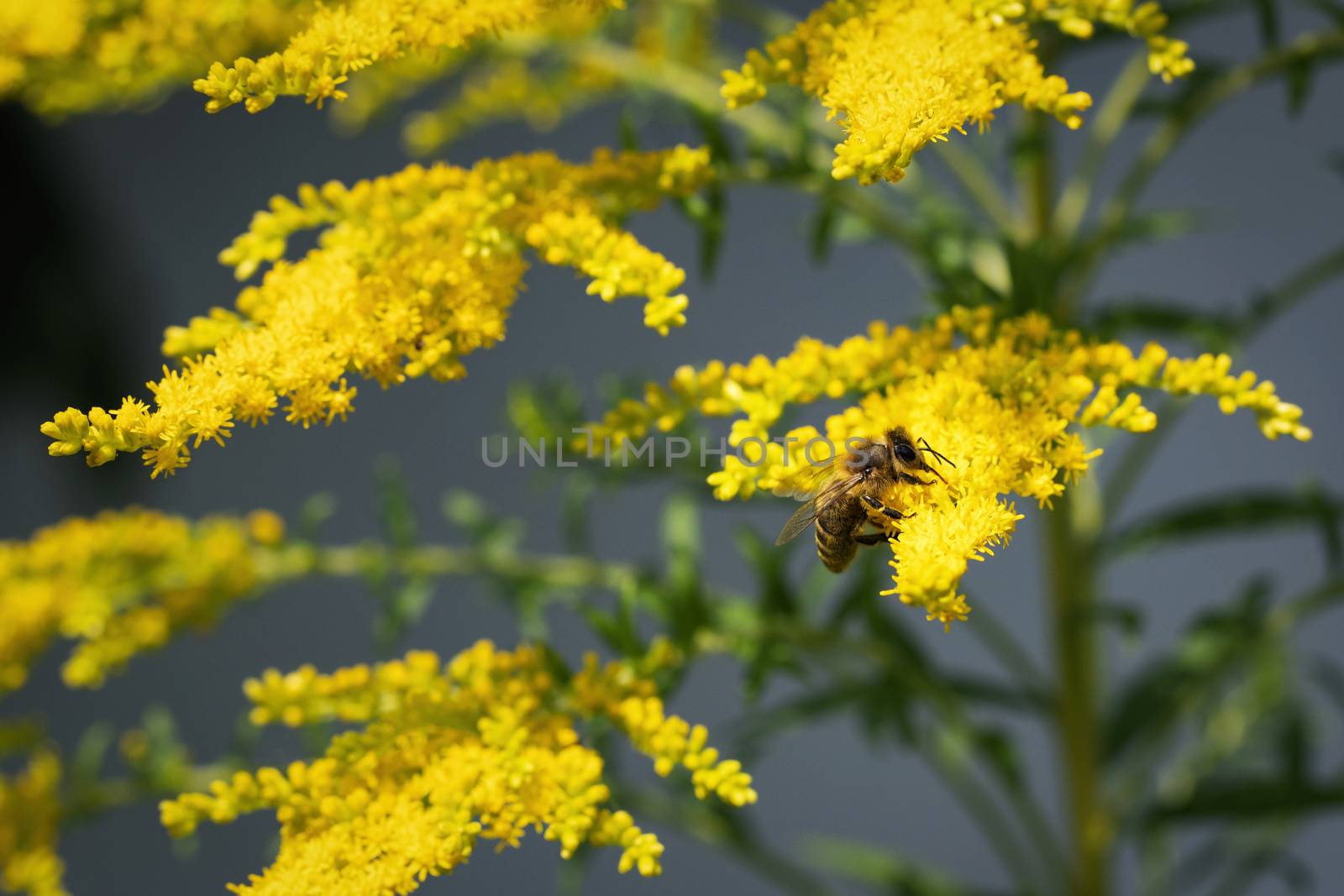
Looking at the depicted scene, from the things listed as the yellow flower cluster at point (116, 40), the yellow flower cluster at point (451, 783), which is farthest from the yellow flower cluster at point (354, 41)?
the yellow flower cluster at point (451, 783)

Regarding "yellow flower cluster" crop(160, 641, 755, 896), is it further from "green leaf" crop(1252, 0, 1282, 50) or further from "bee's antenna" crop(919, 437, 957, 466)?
"green leaf" crop(1252, 0, 1282, 50)

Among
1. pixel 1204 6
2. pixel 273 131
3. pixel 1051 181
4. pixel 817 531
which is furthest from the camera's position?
pixel 273 131

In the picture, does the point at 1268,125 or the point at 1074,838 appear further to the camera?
the point at 1268,125

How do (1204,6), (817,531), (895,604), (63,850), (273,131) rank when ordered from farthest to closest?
(63,850), (273,131), (895,604), (1204,6), (817,531)

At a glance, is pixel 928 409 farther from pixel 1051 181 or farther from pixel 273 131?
pixel 273 131

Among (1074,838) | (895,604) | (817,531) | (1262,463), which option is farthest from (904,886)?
(1262,463)

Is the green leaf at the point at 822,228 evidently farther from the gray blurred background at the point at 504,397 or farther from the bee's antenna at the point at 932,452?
the gray blurred background at the point at 504,397
